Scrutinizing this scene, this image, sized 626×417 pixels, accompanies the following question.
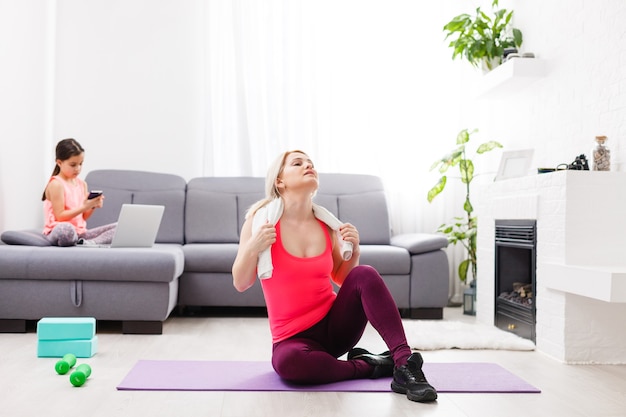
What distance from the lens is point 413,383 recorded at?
7.35 ft

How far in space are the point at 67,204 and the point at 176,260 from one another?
90 centimetres

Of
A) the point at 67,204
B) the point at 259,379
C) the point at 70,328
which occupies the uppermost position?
the point at 67,204

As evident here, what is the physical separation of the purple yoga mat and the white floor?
0.17 ft

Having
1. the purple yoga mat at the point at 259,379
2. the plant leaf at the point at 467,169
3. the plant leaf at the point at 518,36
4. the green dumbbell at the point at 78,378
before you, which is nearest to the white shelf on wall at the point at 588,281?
the purple yoga mat at the point at 259,379

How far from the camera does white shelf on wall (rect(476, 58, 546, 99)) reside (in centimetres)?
405

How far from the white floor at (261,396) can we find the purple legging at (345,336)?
0.36ft

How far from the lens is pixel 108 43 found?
518 centimetres

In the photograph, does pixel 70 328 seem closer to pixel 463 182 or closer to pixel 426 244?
pixel 426 244

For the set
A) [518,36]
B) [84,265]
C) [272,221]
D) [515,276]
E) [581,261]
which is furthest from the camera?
[518,36]

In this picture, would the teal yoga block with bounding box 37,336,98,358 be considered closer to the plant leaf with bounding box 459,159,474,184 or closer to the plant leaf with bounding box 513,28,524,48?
the plant leaf with bounding box 459,159,474,184

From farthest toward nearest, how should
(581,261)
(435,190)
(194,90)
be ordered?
(194,90) < (435,190) < (581,261)

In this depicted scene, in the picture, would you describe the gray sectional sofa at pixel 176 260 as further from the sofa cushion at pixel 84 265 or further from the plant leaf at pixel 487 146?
the plant leaf at pixel 487 146

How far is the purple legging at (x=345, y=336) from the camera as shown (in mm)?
2307

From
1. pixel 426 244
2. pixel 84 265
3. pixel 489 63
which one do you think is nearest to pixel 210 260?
pixel 84 265
